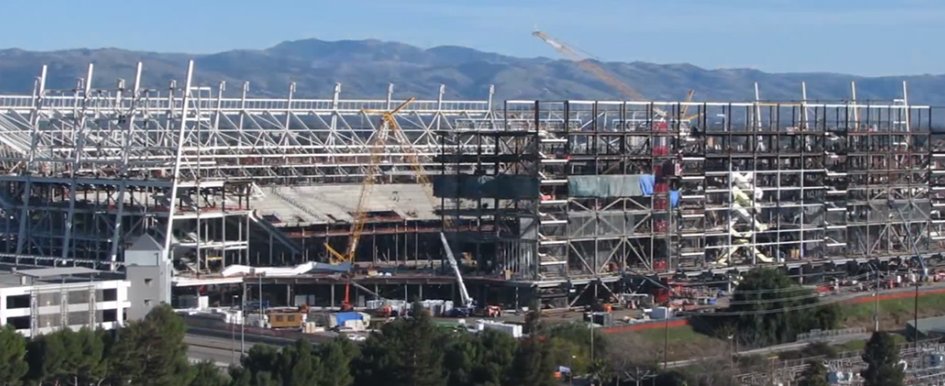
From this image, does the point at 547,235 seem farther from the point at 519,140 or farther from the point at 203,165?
the point at 203,165

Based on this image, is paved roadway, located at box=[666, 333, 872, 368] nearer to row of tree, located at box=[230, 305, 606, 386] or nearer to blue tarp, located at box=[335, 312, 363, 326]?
row of tree, located at box=[230, 305, 606, 386]

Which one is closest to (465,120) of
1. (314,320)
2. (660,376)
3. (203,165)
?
(203,165)

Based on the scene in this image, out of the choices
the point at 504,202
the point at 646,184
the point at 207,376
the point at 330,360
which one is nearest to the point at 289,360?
the point at 330,360

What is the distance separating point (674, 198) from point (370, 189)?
43.8 ft

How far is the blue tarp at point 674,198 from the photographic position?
4753 centimetres

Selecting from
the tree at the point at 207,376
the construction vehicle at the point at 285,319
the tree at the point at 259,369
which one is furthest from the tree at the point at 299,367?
the construction vehicle at the point at 285,319

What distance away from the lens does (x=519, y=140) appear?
154ft

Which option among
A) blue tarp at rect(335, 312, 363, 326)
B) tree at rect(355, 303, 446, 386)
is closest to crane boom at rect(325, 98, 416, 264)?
blue tarp at rect(335, 312, 363, 326)

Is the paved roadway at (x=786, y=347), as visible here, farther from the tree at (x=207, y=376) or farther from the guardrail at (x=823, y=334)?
the tree at (x=207, y=376)

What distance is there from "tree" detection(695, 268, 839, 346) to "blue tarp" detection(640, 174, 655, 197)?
4.32 metres

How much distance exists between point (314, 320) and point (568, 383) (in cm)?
974

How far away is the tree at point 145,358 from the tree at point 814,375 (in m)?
10.7

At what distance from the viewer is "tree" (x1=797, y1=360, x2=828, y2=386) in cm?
3198

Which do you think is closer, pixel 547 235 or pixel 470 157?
pixel 547 235
